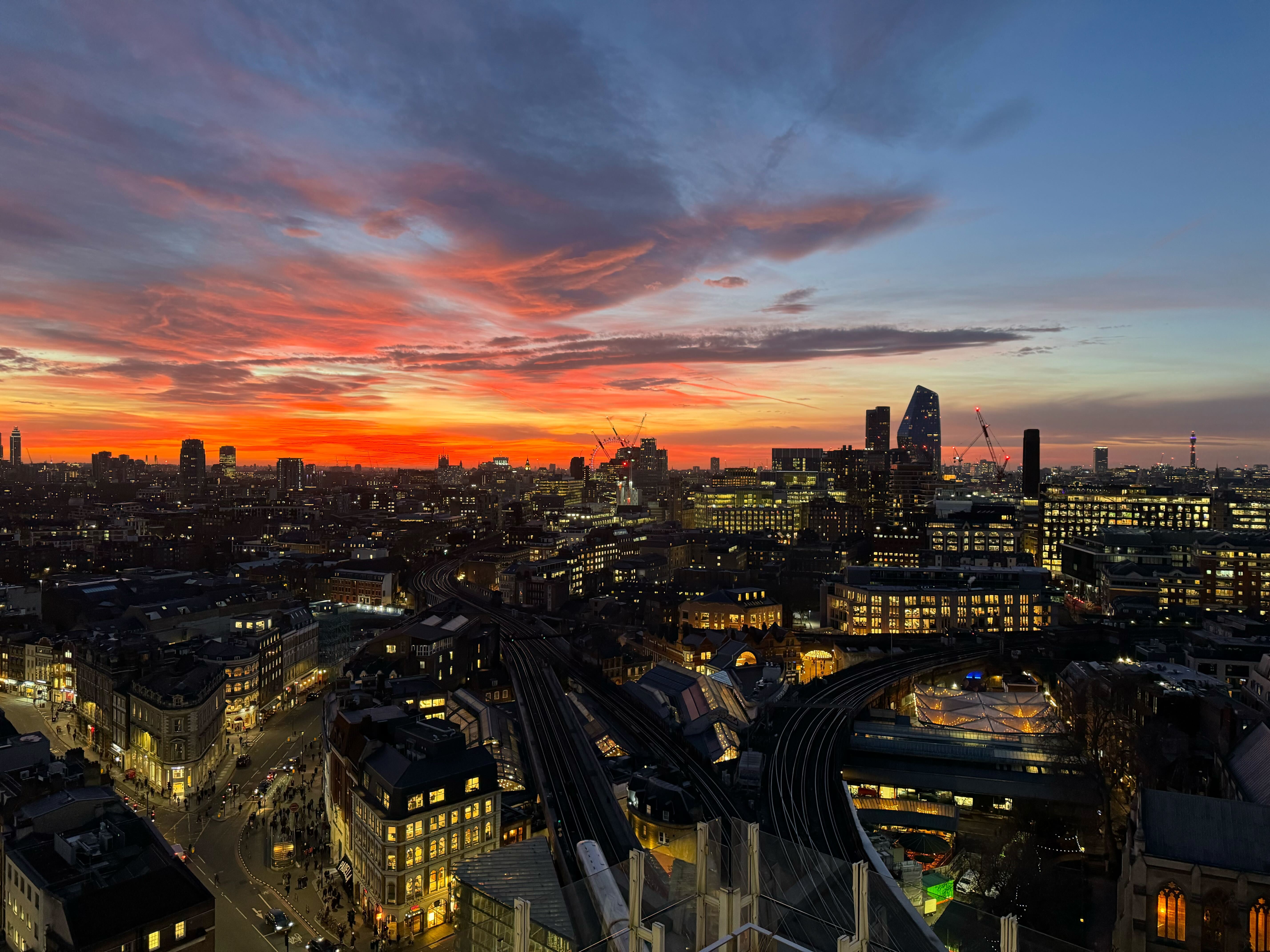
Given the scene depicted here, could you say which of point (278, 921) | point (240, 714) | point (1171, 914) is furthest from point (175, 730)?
point (1171, 914)

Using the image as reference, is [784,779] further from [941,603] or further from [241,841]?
[941,603]

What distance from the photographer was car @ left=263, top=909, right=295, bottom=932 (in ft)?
106

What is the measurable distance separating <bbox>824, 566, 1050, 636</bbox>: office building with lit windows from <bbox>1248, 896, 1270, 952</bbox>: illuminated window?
192 ft

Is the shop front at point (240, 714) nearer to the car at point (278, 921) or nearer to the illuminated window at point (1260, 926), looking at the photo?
the car at point (278, 921)

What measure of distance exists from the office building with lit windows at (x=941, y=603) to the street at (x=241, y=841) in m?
56.3

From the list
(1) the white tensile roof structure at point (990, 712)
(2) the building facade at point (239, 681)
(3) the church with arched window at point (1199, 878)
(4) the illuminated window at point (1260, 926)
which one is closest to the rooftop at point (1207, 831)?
(3) the church with arched window at point (1199, 878)

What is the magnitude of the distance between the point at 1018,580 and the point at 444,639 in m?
63.2

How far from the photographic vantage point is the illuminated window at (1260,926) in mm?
26594

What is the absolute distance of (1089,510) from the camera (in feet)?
483

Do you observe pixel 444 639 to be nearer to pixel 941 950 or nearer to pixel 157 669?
pixel 157 669

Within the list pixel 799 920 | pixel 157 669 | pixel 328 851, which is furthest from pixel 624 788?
pixel 157 669

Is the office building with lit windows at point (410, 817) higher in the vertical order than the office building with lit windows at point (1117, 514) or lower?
lower

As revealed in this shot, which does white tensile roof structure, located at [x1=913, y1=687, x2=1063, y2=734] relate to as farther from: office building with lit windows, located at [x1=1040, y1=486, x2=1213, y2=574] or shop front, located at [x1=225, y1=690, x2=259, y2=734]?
office building with lit windows, located at [x1=1040, y1=486, x2=1213, y2=574]

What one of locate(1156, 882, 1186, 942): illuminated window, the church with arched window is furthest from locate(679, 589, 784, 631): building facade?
locate(1156, 882, 1186, 942): illuminated window
